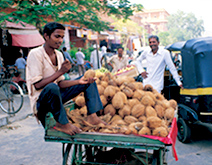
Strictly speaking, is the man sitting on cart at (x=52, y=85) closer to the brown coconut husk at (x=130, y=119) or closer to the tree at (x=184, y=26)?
the brown coconut husk at (x=130, y=119)

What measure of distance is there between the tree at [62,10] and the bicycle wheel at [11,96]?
2112 mm

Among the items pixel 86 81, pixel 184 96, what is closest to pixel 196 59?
pixel 184 96

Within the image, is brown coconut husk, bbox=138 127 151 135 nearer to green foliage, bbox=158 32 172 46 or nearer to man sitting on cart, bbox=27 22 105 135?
man sitting on cart, bbox=27 22 105 135

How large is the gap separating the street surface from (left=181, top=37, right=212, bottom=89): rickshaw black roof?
1.21 meters

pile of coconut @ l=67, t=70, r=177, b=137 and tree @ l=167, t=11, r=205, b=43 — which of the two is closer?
pile of coconut @ l=67, t=70, r=177, b=137

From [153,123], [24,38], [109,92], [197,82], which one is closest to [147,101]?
[109,92]

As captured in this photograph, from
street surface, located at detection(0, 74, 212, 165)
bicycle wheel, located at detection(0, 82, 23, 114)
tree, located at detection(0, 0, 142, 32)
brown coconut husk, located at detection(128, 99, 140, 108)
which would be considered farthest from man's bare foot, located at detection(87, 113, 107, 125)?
tree, located at detection(0, 0, 142, 32)

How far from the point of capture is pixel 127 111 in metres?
2.91

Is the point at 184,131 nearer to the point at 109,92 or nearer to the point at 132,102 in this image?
the point at 132,102

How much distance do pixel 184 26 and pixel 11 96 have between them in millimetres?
86551

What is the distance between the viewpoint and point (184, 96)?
15.1ft

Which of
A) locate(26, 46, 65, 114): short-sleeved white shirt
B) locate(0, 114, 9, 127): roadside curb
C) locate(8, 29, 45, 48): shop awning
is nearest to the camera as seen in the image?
locate(26, 46, 65, 114): short-sleeved white shirt

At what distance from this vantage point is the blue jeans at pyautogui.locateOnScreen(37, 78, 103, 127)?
2.37 metres

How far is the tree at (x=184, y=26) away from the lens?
79.6 metres
